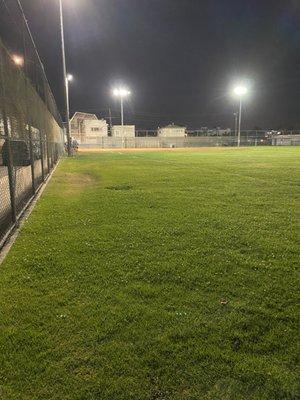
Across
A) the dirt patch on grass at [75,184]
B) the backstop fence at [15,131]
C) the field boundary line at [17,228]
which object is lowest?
the dirt patch on grass at [75,184]

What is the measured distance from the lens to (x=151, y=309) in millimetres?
3092

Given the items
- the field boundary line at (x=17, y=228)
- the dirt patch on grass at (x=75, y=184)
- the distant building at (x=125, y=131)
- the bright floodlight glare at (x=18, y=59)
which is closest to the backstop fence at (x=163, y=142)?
the distant building at (x=125, y=131)

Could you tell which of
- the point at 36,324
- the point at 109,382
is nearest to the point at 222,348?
the point at 109,382

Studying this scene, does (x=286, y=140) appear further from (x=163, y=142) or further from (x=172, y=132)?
(x=172, y=132)

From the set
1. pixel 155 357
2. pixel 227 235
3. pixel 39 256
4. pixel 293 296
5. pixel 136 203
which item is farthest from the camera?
pixel 136 203

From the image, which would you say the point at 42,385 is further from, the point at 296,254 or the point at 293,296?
the point at 296,254

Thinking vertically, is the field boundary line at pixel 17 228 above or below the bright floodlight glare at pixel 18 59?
below

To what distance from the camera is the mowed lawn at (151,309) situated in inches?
88.4

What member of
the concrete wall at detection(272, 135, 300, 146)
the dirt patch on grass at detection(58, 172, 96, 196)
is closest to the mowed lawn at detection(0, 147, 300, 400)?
the dirt patch on grass at detection(58, 172, 96, 196)

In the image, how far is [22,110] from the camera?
8.02 m

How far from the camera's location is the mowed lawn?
7.36 feet

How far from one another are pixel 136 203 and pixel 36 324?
5061 mm

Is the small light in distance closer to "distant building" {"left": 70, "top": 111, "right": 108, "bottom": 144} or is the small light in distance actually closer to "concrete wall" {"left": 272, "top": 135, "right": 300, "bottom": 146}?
"distant building" {"left": 70, "top": 111, "right": 108, "bottom": 144}

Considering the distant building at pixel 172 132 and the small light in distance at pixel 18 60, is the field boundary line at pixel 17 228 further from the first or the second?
the distant building at pixel 172 132
